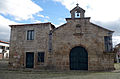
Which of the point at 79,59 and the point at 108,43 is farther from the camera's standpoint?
the point at 79,59

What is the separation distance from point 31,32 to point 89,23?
7403mm

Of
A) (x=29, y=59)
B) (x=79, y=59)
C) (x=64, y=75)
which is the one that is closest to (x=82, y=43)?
(x=79, y=59)

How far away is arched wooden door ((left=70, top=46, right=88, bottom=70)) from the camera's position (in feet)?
41.3

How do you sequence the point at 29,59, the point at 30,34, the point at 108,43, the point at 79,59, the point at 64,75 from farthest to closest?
1. the point at 30,34
2. the point at 29,59
3. the point at 79,59
4. the point at 108,43
5. the point at 64,75

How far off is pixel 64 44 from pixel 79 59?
96.7 inches

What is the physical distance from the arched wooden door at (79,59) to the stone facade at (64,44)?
14.5 inches

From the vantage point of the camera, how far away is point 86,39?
12.8 meters

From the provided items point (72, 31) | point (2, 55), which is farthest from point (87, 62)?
point (2, 55)

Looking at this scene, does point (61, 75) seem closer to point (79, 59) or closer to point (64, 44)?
point (79, 59)

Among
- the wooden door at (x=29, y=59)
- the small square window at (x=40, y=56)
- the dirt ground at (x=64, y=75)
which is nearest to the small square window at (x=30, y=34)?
the wooden door at (x=29, y=59)

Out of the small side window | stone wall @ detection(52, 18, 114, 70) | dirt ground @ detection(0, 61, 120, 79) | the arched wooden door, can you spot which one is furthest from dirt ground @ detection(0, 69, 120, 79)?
the small side window

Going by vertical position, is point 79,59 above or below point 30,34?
below

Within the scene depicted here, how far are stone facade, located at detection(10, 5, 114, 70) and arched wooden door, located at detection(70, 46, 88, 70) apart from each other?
367 millimetres

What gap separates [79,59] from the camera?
12.7m
